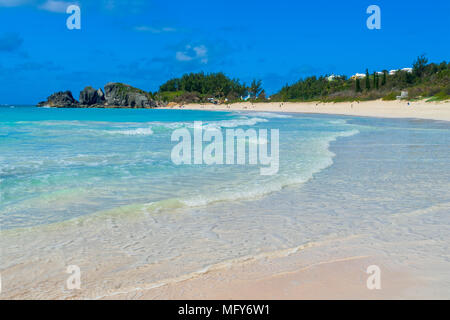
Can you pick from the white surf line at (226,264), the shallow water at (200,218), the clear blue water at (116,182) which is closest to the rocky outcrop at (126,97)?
the clear blue water at (116,182)

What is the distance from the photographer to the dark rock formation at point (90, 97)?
170625 millimetres

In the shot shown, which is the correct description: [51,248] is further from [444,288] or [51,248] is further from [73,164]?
[73,164]

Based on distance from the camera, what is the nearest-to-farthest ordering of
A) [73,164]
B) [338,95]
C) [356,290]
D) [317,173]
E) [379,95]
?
[356,290], [317,173], [73,164], [379,95], [338,95]

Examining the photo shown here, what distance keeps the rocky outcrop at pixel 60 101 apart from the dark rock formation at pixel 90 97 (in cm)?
405

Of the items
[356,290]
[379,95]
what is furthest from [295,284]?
[379,95]

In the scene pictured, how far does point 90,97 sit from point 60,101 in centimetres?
1439

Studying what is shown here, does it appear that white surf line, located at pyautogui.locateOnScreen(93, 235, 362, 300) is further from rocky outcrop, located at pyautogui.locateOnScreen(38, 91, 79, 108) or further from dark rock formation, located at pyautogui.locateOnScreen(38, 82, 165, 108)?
rocky outcrop, located at pyautogui.locateOnScreen(38, 91, 79, 108)

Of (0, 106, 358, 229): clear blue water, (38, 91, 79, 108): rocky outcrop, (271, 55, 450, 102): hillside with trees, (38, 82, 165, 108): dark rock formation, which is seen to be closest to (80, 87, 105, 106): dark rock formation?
(38, 82, 165, 108): dark rock formation

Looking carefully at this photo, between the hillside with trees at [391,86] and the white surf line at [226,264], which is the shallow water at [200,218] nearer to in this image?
the white surf line at [226,264]

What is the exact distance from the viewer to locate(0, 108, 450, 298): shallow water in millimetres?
3385

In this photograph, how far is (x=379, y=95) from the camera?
216ft

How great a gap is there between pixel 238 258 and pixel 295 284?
0.72 meters

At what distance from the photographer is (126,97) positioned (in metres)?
163

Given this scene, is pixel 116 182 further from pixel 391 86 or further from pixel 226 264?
pixel 391 86
